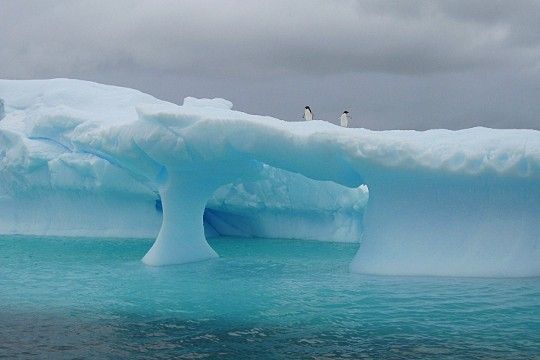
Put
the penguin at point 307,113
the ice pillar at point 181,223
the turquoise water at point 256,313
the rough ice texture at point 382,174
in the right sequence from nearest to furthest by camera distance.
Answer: the turquoise water at point 256,313 < the rough ice texture at point 382,174 < the ice pillar at point 181,223 < the penguin at point 307,113

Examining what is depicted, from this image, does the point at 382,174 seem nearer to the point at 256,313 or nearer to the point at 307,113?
the point at 256,313

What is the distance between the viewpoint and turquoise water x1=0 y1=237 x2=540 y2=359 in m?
6.84

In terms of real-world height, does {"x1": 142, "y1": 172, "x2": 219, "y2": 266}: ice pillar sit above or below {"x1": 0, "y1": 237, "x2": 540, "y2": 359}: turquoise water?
above

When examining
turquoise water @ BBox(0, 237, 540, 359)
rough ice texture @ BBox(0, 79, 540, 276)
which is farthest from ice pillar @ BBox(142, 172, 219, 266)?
turquoise water @ BBox(0, 237, 540, 359)

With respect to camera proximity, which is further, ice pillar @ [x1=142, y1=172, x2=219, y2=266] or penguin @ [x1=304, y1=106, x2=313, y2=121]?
penguin @ [x1=304, y1=106, x2=313, y2=121]

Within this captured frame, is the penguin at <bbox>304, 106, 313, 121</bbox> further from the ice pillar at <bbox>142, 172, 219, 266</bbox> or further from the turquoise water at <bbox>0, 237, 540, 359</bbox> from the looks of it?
the turquoise water at <bbox>0, 237, 540, 359</bbox>

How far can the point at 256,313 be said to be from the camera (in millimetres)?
8758

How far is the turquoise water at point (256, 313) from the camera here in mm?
6836

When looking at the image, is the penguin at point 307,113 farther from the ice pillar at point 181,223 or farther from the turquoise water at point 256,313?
the turquoise water at point 256,313

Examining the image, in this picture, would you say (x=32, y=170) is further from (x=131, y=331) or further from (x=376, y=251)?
(x=131, y=331)

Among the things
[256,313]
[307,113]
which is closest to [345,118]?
[307,113]

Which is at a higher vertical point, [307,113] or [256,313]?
[307,113]

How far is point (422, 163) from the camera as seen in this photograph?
11.3 meters

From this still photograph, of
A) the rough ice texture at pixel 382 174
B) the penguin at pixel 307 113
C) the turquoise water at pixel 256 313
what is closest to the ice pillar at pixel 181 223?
the rough ice texture at pixel 382 174
